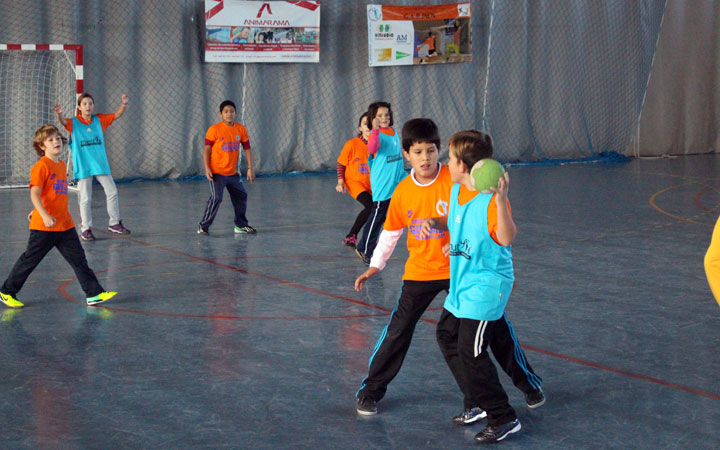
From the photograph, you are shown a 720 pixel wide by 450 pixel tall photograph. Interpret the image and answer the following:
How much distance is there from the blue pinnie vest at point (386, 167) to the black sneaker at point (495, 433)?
13.1 ft

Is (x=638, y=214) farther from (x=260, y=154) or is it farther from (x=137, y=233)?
(x=260, y=154)

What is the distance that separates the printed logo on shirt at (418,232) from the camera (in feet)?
12.3

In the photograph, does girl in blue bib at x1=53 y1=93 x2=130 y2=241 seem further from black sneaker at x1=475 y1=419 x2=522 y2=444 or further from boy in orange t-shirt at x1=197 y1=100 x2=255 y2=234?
black sneaker at x1=475 y1=419 x2=522 y2=444

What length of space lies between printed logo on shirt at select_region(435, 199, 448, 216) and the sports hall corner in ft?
1.62

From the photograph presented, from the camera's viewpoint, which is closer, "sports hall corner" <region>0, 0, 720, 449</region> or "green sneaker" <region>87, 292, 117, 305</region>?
"sports hall corner" <region>0, 0, 720, 449</region>

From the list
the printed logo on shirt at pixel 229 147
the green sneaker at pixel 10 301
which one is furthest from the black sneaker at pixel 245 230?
the green sneaker at pixel 10 301

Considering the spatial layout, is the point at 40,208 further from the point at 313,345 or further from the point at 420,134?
the point at 420,134

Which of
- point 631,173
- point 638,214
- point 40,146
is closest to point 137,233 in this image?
point 40,146

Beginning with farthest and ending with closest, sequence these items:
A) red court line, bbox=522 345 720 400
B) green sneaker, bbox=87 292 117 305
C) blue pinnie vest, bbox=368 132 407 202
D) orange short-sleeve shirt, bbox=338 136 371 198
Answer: orange short-sleeve shirt, bbox=338 136 371 198
blue pinnie vest, bbox=368 132 407 202
green sneaker, bbox=87 292 117 305
red court line, bbox=522 345 720 400

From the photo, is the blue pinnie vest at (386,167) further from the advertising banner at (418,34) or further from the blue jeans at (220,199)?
the advertising banner at (418,34)

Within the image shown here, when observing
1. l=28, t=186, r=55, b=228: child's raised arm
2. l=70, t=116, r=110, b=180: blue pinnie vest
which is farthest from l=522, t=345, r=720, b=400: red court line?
l=70, t=116, r=110, b=180: blue pinnie vest

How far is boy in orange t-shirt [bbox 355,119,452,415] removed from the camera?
12.4 feet

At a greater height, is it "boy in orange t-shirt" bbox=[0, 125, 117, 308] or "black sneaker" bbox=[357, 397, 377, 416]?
"boy in orange t-shirt" bbox=[0, 125, 117, 308]

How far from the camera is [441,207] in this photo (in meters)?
3.82
